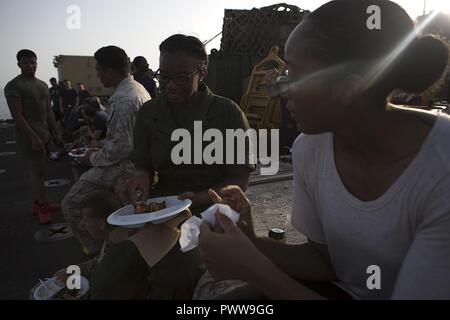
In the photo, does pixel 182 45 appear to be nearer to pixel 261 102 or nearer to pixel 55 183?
pixel 55 183

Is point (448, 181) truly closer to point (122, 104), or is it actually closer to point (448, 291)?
point (448, 291)

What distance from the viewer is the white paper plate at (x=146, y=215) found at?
197 centimetres

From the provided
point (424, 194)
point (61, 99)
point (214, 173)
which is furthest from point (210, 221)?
point (61, 99)

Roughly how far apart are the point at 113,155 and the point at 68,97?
11.9 metres

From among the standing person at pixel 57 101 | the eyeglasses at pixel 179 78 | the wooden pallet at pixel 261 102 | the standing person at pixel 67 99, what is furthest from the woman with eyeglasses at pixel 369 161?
the standing person at pixel 57 101

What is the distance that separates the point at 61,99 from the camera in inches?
538

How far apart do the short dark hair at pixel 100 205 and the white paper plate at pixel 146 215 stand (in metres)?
1.12

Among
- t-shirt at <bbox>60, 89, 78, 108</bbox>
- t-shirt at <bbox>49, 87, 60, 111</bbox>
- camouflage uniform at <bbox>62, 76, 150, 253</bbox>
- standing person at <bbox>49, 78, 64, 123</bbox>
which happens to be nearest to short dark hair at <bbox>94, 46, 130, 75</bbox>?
camouflage uniform at <bbox>62, 76, 150, 253</bbox>

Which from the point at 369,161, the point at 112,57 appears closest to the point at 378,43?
the point at 369,161

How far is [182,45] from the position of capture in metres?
2.52

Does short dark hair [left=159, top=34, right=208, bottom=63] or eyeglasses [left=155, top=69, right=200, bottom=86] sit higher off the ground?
short dark hair [left=159, top=34, right=208, bottom=63]

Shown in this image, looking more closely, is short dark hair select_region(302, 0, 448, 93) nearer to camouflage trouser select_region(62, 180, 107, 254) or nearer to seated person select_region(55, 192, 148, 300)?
seated person select_region(55, 192, 148, 300)

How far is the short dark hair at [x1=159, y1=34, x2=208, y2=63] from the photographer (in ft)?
8.26

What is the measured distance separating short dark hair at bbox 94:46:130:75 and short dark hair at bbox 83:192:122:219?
1.42 meters
